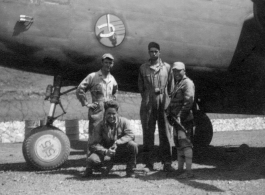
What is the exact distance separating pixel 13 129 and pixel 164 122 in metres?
6.82

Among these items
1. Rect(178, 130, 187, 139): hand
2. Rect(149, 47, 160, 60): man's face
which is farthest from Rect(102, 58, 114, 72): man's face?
Rect(178, 130, 187, 139): hand

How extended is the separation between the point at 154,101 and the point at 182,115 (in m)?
0.68

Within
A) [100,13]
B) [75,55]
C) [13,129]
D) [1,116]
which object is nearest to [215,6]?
[100,13]

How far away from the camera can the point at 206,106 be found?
811 cm

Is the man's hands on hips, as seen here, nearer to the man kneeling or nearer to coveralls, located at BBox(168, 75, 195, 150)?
the man kneeling

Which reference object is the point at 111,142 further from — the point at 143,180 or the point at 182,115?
the point at 182,115

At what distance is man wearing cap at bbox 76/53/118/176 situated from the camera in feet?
19.6

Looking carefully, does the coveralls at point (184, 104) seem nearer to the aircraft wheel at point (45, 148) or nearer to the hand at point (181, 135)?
the hand at point (181, 135)

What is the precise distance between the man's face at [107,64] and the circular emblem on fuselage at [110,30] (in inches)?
14.1

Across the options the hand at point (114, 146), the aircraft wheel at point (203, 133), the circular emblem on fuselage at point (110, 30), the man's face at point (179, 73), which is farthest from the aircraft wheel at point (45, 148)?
the aircraft wheel at point (203, 133)

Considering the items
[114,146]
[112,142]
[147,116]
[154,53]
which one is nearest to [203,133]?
[147,116]

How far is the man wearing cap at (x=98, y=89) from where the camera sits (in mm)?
5965

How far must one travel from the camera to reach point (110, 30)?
20.5 feet

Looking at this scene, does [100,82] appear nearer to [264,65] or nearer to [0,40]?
[0,40]
